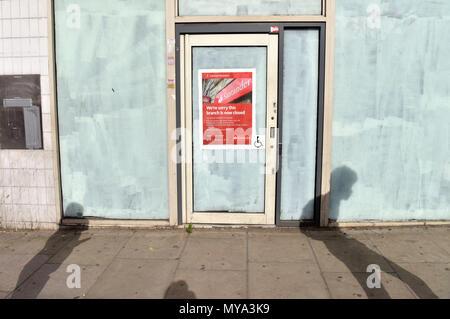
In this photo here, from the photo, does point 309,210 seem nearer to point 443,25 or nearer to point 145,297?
point 145,297

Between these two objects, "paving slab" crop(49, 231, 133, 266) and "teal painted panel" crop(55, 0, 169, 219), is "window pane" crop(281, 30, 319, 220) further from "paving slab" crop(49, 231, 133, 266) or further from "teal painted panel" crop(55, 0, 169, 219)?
"paving slab" crop(49, 231, 133, 266)

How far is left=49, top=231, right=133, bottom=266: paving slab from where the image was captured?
4.36 metres

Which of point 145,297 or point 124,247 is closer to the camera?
point 145,297

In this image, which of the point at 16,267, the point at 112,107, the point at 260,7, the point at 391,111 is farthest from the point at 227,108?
the point at 16,267

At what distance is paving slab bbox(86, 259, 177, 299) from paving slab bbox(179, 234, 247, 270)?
0.78ft

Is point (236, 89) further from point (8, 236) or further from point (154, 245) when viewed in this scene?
point (8, 236)

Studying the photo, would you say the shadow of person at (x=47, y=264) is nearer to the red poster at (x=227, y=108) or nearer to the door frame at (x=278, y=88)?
the door frame at (x=278, y=88)

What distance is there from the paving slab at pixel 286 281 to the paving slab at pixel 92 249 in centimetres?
177

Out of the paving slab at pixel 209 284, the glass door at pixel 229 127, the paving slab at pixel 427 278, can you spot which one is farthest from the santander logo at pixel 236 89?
the paving slab at pixel 427 278

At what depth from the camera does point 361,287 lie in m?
3.65

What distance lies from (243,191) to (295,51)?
80.6 inches

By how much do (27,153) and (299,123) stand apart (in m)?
3.86

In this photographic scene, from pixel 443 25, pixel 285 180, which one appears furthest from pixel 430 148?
pixel 285 180

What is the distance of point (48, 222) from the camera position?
17.5 feet
